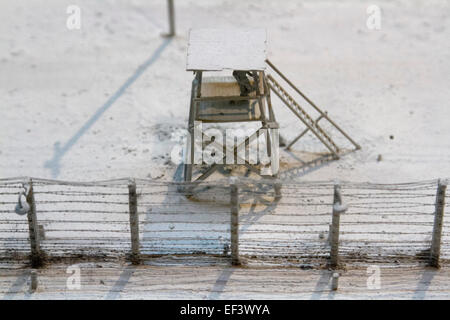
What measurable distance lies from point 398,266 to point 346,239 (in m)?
0.90

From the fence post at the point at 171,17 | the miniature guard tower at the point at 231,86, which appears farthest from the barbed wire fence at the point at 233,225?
the fence post at the point at 171,17

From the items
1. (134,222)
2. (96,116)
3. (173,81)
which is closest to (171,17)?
(173,81)

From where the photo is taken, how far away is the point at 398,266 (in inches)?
474

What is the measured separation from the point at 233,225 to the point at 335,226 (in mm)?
1380

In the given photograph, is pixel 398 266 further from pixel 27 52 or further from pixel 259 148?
pixel 27 52

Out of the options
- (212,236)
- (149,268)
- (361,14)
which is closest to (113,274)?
(149,268)

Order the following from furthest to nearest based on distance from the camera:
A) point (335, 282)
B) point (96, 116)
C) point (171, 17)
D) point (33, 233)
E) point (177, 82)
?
point (171, 17) → point (177, 82) → point (96, 116) → point (33, 233) → point (335, 282)

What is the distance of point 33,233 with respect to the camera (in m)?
11.9

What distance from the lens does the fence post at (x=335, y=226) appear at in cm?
1142

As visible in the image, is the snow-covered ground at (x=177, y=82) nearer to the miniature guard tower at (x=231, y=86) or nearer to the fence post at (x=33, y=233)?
the miniature guard tower at (x=231, y=86)

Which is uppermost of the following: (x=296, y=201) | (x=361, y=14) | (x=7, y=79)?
(x=361, y=14)

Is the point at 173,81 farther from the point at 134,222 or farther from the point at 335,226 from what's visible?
the point at 335,226

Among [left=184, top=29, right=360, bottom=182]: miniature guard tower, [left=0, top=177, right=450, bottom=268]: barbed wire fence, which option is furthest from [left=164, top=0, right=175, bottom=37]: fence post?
[left=0, top=177, right=450, bottom=268]: barbed wire fence

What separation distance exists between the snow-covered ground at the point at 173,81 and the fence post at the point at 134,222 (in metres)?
2.56
